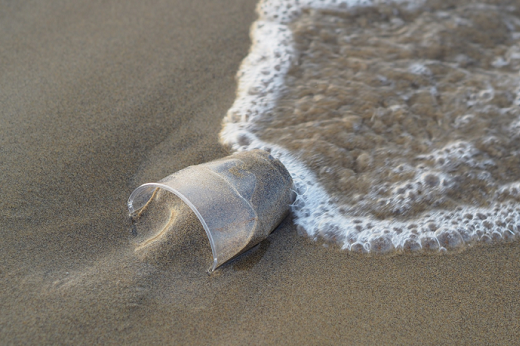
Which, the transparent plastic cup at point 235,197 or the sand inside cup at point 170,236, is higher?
the transparent plastic cup at point 235,197

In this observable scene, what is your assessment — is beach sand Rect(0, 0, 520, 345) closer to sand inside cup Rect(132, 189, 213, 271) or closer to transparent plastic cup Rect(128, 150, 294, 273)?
sand inside cup Rect(132, 189, 213, 271)

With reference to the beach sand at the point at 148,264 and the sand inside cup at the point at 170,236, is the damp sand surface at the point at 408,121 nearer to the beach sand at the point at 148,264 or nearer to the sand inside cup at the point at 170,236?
the beach sand at the point at 148,264

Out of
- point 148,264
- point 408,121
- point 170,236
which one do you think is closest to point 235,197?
point 170,236

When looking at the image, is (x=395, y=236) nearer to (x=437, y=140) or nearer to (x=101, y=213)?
(x=437, y=140)

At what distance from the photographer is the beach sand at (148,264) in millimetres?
1806

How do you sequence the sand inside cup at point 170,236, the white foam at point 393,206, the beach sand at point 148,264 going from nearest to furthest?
1. the beach sand at point 148,264
2. the sand inside cup at point 170,236
3. the white foam at point 393,206

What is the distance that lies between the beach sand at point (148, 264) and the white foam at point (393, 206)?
2.8 inches

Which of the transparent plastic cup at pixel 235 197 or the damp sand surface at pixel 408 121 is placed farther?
the damp sand surface at pixel 408 121

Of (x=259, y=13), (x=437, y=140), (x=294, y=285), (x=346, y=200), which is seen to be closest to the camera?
(x=294, y=285)

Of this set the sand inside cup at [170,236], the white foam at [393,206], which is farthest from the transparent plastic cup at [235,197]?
the white foam at [393,206]

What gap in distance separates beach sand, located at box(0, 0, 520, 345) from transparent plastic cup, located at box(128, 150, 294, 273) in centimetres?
15

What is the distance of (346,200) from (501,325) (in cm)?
88

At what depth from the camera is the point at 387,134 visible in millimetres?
2699

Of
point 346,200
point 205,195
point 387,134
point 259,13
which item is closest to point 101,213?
point 205,195
